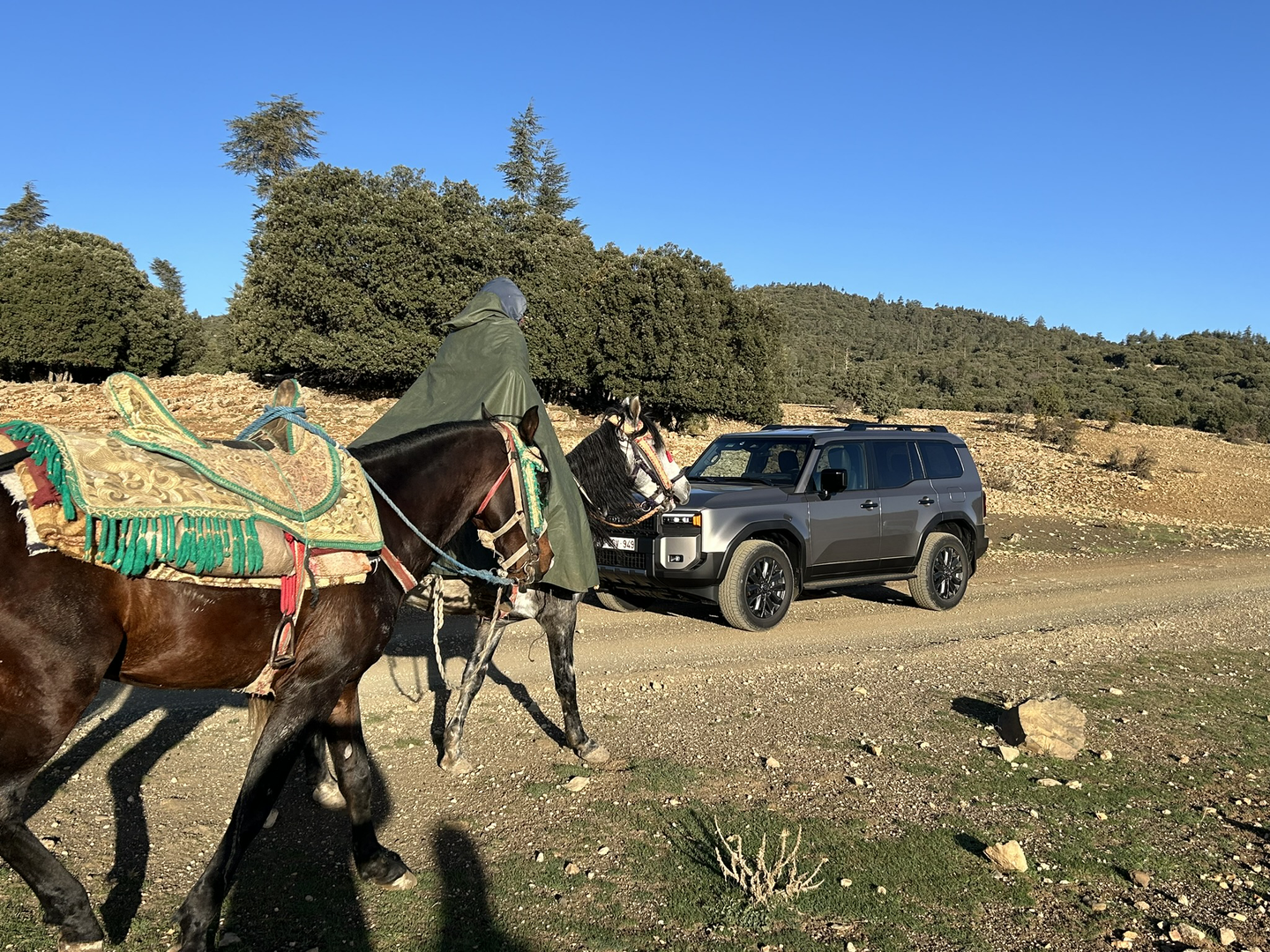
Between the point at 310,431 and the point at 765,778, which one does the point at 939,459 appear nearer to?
the point at 765,778

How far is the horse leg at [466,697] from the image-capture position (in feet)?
17.2

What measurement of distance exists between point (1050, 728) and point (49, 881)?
5.45 m

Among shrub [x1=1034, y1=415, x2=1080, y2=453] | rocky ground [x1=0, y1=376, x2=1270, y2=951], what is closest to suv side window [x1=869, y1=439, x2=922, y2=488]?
rocky ground [x1=0, y1=376, x2=1270, y2=951]

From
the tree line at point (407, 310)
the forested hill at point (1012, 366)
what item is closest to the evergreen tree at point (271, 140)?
the tree line at point (407, 310)

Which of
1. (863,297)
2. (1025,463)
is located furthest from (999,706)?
(863,297)

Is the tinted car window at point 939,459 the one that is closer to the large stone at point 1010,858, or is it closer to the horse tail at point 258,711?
the large stone at point 1010,858

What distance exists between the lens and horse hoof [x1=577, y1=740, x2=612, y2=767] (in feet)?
17.6

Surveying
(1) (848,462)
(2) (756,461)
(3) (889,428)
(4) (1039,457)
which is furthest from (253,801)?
(4) (1039,457)

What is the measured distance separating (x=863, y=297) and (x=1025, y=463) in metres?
116

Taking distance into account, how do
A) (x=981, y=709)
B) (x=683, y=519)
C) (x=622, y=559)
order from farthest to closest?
(x=622, y=559), (x=683, y=519), (x=981, y=709)

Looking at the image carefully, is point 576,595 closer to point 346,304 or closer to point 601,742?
point 601,742

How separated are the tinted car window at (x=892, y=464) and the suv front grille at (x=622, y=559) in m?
3.29

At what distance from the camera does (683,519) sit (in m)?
8.89

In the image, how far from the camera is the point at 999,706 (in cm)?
663
